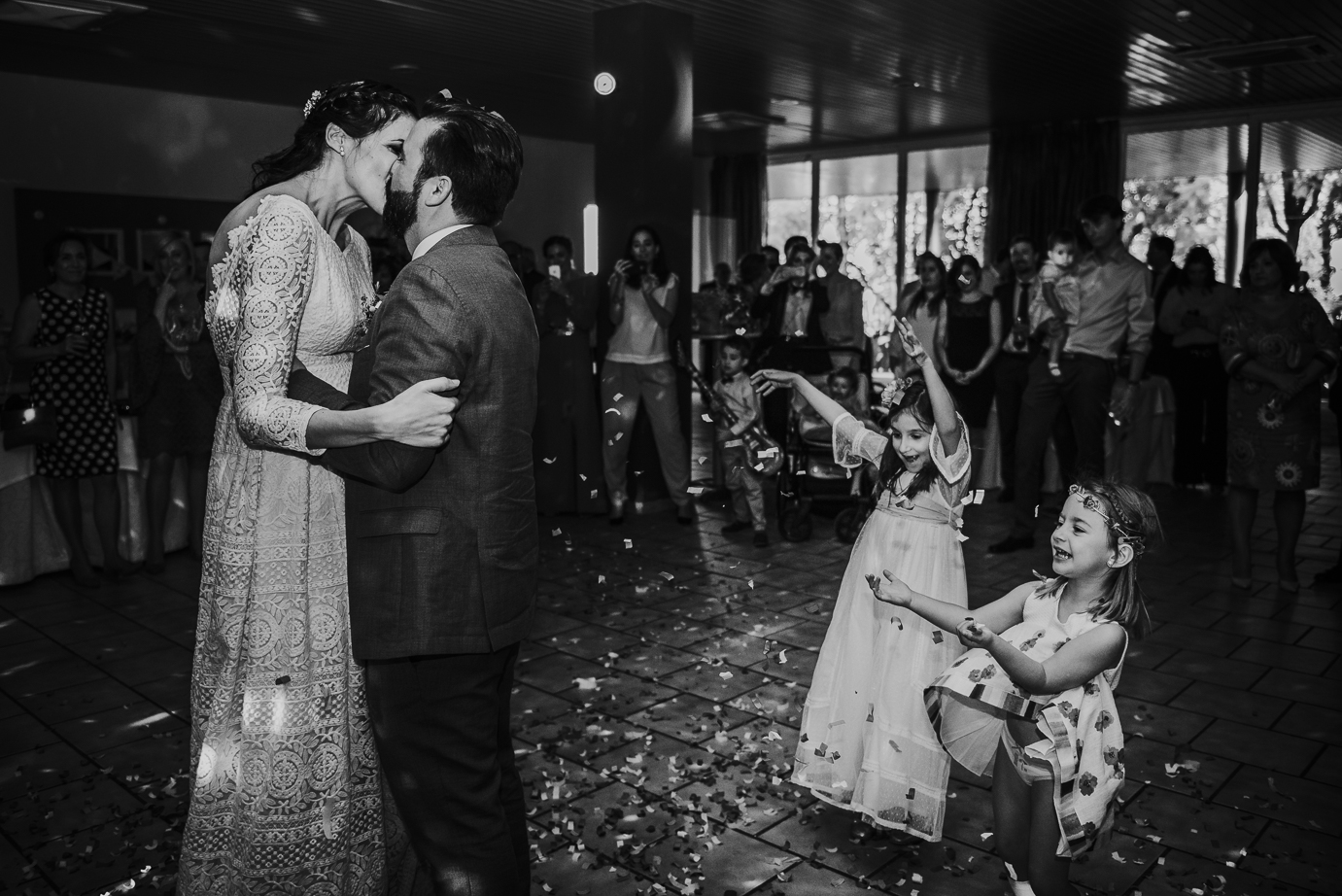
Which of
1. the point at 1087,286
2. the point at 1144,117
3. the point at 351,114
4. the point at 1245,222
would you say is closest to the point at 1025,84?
the point at 1144,117

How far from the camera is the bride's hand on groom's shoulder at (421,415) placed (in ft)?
5.66

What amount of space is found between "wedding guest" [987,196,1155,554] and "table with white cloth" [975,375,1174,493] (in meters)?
1.97

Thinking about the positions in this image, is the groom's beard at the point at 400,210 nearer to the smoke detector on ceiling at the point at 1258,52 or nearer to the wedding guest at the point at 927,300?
the wedding guest at the point at 927,300

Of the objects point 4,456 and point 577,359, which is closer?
point 4,456

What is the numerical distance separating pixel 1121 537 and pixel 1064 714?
38cm

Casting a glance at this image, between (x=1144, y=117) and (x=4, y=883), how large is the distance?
43.4 feet

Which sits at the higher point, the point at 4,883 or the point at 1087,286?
the point at 1087,286

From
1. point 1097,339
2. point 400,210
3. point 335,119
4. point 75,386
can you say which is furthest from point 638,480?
point 400,210

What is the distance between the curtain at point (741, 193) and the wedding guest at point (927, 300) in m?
8.25

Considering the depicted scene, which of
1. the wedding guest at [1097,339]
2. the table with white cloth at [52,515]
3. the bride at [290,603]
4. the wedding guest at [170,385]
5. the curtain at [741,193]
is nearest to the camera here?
the bride at [290,603]

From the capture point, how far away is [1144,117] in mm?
12797

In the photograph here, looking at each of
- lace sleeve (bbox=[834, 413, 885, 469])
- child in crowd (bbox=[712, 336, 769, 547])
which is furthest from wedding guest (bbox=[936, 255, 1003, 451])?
lace sleeve (bbox=[834, 413, 885, 469])

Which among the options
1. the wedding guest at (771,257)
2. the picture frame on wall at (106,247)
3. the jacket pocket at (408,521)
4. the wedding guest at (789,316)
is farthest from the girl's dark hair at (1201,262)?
the picture frame on wall at (106,247)

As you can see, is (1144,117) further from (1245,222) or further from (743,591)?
(743,591)
